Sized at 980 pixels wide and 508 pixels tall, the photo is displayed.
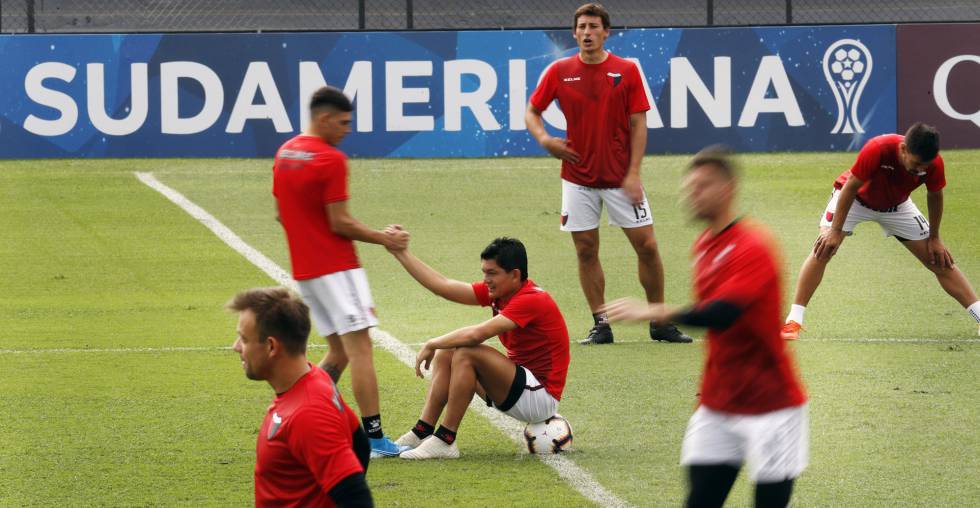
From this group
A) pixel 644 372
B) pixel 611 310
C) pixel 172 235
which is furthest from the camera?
pixel 172 235

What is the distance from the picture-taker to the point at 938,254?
10.5 metres

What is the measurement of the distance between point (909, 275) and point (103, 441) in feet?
26.6

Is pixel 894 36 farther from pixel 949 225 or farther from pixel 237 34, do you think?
pixel 237 34

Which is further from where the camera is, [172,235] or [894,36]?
[894,36]

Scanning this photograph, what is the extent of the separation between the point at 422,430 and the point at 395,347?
9.61ft

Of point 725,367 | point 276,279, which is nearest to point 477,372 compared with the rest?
point 725,367

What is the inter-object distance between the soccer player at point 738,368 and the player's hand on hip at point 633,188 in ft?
17.1

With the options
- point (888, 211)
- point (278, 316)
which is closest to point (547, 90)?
point (888, 211)

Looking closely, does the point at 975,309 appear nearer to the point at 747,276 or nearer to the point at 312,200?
the point at 312,200

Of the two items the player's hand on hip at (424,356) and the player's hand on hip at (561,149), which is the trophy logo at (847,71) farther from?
the player's hand on hip at (424,356)

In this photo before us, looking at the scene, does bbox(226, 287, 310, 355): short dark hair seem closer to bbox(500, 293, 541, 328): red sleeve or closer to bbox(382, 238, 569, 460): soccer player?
bbox(382, 238, 569, 460): soccer player

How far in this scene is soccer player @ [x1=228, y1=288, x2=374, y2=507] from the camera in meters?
4.25

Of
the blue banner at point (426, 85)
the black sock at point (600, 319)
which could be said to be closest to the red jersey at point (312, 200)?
the black sock at point (600, 319)

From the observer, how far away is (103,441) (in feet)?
25.5
